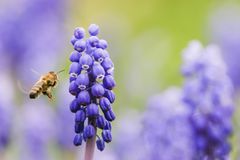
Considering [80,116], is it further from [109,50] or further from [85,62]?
[109,50]

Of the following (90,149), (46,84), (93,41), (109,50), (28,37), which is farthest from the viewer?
(109,50)

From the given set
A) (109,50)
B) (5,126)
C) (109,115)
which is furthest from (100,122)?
(109,50)

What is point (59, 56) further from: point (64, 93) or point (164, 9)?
point (164, 9)

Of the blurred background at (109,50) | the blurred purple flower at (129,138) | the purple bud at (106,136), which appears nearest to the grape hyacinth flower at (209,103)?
the blurred background at (109,50)

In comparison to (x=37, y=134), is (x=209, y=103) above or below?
below

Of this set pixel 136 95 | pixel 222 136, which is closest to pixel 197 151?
pixel 222 136
